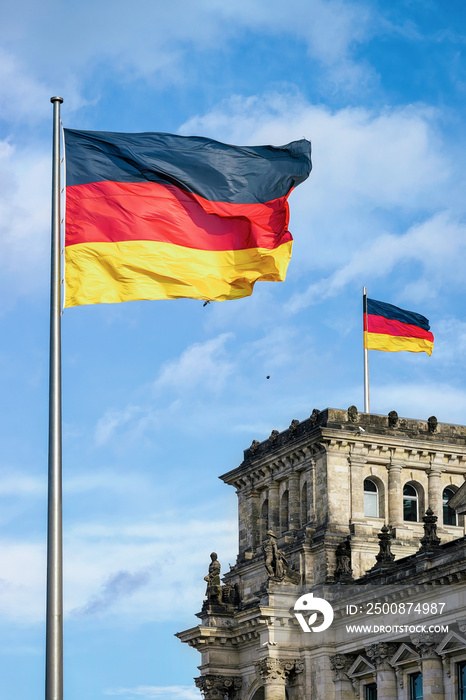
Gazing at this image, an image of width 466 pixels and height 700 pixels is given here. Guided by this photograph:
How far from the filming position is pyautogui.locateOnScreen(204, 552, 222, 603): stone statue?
64.1 metres

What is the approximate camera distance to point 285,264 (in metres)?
25.9

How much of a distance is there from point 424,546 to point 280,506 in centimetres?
1617

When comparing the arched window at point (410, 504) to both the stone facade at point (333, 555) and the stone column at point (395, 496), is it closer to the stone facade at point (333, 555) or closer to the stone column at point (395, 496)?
the stone facade at point (333, 555)

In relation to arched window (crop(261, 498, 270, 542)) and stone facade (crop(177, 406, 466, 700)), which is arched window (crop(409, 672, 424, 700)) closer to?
stone facade (crop(177, 406, 466, 700))

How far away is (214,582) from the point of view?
2554 inches

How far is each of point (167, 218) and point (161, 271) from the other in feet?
4.46

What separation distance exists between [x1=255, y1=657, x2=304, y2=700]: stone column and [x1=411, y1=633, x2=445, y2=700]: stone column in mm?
10630

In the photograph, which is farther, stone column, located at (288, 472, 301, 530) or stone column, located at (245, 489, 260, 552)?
stone column, located at (245, 489, 260, 552)

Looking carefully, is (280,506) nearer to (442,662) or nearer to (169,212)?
(442,662)

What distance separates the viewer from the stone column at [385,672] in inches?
1993

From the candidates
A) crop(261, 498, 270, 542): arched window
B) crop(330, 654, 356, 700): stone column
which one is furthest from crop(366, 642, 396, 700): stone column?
crop(261, 498, 270, 542): arched window

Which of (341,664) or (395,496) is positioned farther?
(395,496)

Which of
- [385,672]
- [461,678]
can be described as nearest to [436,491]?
[385,672]

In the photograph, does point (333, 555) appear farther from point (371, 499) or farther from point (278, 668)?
point (278, 668)
